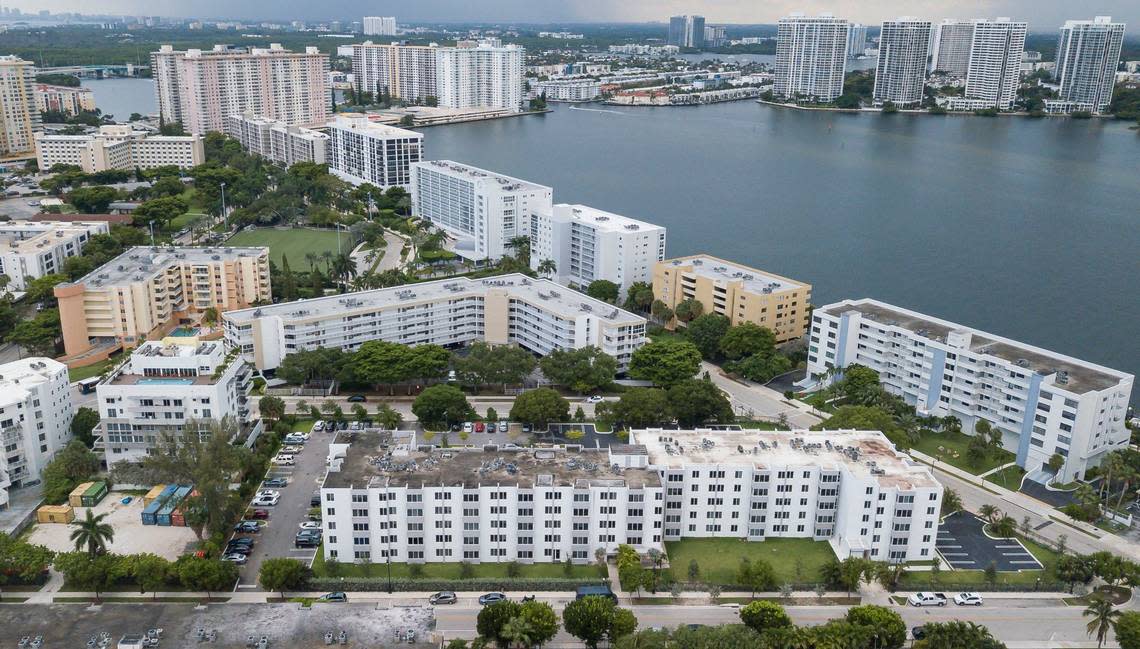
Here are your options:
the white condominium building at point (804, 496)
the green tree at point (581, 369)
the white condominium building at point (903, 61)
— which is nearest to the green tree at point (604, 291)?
the green tree at point (581, 369)

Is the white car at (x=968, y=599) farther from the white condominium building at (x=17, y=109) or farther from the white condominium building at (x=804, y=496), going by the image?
the white condominium building at (x=17, y=109)

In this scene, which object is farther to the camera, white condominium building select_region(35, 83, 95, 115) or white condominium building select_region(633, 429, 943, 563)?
white condominium building select_region(35, 83, 95, 115)

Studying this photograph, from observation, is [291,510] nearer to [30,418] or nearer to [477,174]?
[30,418]

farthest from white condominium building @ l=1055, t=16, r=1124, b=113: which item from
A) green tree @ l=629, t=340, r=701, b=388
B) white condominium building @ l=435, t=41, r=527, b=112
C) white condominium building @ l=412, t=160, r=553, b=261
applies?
green tree @ l=629, t=340, r=701, b=388

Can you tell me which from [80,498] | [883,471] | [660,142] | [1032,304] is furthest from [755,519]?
[660,142]

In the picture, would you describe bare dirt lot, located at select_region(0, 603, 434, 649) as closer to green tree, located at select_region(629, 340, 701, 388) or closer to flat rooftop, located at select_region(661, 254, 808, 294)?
green tree, located at select_region(629, 340, 701, 388)

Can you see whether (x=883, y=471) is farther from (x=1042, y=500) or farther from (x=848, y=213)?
(x=848, y=213)
